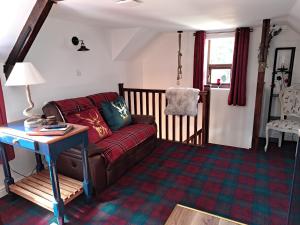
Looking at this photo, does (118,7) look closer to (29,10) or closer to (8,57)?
(29,10)

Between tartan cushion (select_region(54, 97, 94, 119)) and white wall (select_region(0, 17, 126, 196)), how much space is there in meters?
0.31

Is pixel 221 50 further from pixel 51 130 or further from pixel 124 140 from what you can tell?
pixel 51 130

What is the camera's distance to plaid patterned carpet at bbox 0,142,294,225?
190 cm

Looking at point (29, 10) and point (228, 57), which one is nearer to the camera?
point (29, 10)

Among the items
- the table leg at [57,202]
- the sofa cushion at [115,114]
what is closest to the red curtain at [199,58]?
the sofa cushion at [115,114]

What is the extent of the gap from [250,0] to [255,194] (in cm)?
195

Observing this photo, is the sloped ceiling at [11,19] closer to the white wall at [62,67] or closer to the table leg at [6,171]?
the white wall at [62,67]

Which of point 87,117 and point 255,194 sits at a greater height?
point 87,117

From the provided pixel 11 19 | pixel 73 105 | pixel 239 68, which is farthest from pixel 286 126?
pixel 11 19

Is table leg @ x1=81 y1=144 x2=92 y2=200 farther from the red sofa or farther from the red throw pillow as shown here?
the red throw pillow

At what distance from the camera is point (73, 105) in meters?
2.63

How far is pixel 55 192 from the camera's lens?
1753mm

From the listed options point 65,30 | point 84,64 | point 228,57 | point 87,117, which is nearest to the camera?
point 87,117

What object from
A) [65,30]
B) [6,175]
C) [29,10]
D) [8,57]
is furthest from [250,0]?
[6,175]
